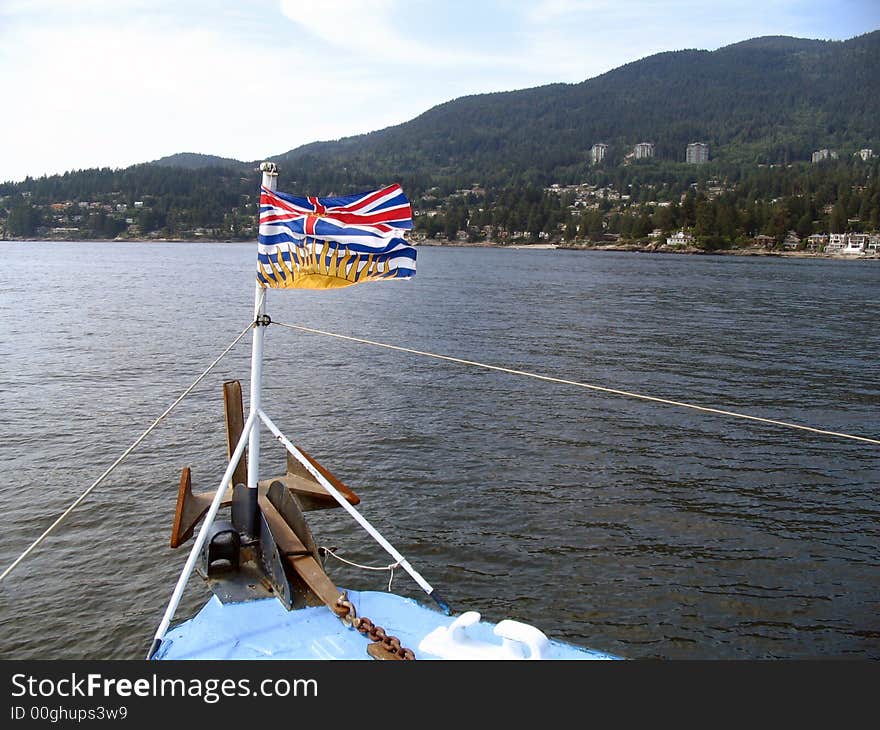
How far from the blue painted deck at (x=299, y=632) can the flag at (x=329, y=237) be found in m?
3.42

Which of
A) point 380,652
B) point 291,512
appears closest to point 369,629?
point 380,652

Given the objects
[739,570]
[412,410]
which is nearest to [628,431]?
[412,410]

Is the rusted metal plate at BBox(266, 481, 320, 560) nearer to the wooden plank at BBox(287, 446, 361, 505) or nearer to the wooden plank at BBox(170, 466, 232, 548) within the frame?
the wooden plank at BBox(287, 446, 361, 505)

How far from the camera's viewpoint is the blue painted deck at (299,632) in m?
6.98

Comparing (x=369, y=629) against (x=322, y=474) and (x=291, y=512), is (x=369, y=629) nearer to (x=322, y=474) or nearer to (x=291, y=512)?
(x=291, y=512)

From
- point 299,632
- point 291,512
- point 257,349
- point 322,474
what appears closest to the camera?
point 299,632

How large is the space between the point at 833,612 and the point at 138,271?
90844mm

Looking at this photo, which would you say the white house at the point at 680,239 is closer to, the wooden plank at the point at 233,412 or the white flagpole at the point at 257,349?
the wooden plank at the point at 233,412

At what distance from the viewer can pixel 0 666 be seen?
6.09 m

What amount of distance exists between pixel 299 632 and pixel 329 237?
13.3ft

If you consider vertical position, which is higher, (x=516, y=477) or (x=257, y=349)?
(x=257, y=349)

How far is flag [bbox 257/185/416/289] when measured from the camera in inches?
321

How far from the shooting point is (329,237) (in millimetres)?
8203

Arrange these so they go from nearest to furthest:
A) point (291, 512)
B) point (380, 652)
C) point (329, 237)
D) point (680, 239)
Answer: point (380, 652) < point (329, 237) < point (291, 512) < point (680, 239)
